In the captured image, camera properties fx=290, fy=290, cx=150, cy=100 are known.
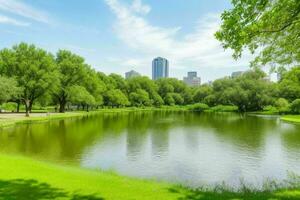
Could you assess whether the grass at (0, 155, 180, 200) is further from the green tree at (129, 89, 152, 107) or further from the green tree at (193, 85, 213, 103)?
the green tree at (193, 85, 213, 103)

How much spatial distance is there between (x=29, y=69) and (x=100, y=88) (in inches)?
1286

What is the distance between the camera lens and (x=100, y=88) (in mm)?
91625

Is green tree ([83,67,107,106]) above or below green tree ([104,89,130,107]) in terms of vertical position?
above

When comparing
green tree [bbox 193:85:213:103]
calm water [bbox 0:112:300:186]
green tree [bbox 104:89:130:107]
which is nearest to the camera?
calm water [bbox 0:112:300:186]

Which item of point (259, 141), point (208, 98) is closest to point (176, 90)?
point (208, 98)

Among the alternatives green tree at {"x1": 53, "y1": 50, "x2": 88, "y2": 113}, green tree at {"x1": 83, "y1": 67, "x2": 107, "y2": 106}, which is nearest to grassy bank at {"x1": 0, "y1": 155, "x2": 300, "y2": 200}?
green tree at {"x1": 53, "y1": 50, "x2": 88, "y2": 113}

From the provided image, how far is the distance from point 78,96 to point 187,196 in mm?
65800

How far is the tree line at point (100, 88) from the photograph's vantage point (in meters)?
59.6

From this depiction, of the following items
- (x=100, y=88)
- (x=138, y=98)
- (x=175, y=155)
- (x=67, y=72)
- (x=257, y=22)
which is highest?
(x=67, y=72)

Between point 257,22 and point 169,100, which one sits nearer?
point 257,22

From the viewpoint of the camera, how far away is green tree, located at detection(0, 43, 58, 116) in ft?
196

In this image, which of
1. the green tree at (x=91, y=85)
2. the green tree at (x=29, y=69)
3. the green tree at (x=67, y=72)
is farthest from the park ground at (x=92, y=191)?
the green tree at (x=91, y=85)

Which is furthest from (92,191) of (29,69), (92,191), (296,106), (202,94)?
(202,94)

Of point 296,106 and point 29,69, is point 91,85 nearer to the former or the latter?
point 29,69
